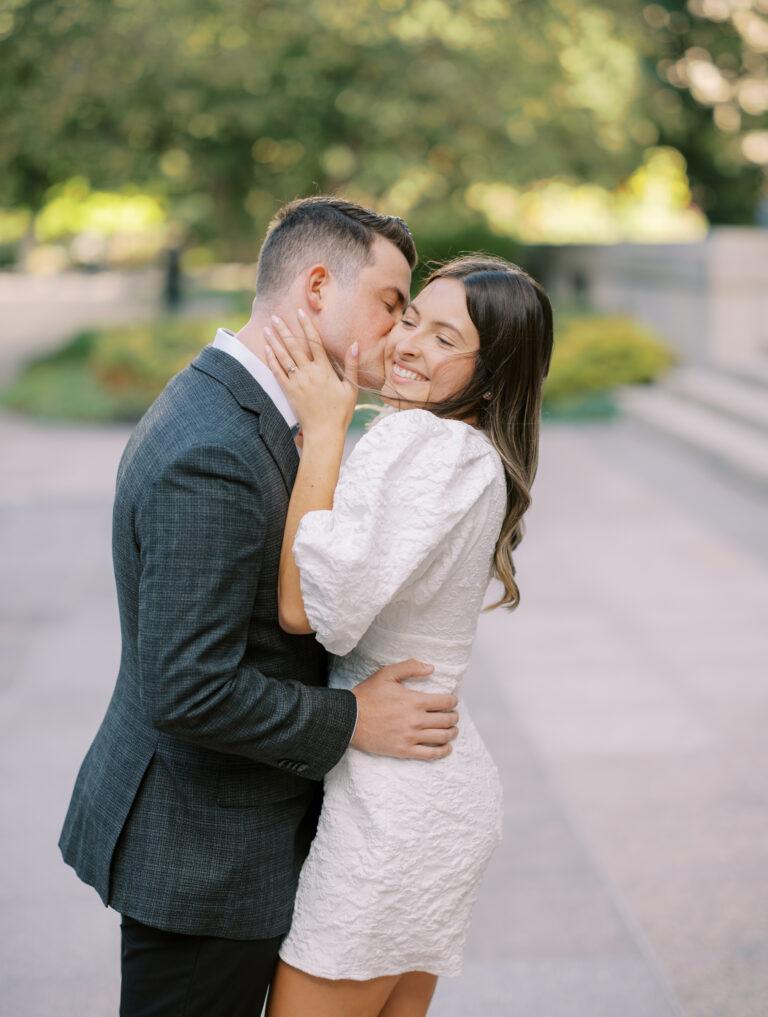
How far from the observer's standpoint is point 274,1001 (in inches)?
85.8

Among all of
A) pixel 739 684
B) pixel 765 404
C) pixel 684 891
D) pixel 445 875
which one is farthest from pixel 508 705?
pixel 765 404

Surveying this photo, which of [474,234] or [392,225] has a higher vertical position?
[392,225]

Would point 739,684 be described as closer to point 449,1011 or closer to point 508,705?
point 508,705

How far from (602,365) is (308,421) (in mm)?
12938

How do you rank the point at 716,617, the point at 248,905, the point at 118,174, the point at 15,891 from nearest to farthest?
the point at 248,905 → the point at 15,891 → the point at 716,617 → the point at 118,174

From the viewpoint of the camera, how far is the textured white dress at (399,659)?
1936 mm

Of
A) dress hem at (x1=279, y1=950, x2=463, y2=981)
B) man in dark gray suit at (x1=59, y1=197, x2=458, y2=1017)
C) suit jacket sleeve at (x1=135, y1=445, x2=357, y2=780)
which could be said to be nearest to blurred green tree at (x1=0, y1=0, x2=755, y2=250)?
man in dark gray suit at (x1=59, y1=197, x2=458, y2=1017)

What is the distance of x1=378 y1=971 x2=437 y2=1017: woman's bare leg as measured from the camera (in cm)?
239

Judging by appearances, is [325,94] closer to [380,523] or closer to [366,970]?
[380,523]

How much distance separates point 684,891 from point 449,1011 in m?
1.06

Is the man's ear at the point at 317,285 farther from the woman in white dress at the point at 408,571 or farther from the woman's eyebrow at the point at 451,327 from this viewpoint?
the woman's eyebrow at the point at 451,327

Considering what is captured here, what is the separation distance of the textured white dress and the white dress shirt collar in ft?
0.53

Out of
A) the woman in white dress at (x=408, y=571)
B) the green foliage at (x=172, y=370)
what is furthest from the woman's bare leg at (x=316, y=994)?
the green foliage at (x=172, y=370)

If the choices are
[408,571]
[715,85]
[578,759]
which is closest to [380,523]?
[408,571]
